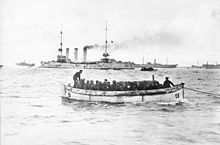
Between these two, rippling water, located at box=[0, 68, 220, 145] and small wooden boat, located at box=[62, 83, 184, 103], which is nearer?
rippling water, located at box=[0, 68, 220, 145]

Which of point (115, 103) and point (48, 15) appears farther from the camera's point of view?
point (115, 103)

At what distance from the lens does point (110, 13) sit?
6.63m

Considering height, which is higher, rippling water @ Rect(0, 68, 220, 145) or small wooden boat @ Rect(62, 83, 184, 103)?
small wooden boat @ Rect(62, 83, 184, 103)

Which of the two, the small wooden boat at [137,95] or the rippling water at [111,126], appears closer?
the rippling water at [111,126]

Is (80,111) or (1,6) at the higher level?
(1,6)

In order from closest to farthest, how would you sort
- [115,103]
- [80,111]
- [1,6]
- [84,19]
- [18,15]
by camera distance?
1. [1,6]
2. [18,15]
3. [84,19]
4. [80,111]
5. [115,103]

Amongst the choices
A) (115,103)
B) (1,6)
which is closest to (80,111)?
(115,103)

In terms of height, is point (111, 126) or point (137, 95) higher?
point (137, 95)

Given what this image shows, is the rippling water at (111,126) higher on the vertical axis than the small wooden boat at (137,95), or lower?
lower

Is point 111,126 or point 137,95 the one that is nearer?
point 111,126

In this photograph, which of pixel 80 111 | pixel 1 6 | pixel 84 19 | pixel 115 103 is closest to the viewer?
pixel 1 6

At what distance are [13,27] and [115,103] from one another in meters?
4.68

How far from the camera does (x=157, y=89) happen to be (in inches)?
399

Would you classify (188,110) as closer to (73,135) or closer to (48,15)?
(73,135)
